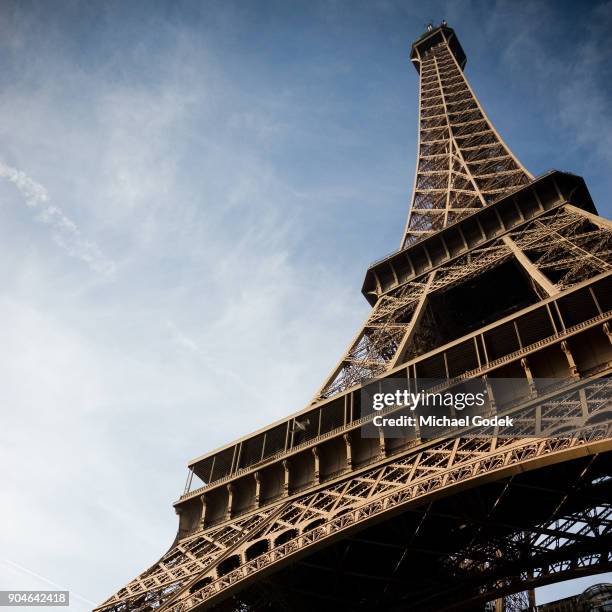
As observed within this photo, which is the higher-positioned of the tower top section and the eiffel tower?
the tower top section

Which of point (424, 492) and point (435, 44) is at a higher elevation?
point (435, 44)

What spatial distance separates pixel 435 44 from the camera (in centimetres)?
6912

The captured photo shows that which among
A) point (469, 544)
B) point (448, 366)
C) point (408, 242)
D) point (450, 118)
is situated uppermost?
point (450, 118)

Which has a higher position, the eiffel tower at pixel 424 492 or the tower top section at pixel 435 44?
the tower top section at pixel 435 44

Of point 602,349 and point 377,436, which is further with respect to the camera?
point 377,436

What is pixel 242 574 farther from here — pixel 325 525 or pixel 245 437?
pixel 245 437

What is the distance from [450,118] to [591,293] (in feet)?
122

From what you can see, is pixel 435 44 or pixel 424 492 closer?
pixel 424 492

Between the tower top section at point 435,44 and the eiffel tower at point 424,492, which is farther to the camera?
the tower top section at point 435,44

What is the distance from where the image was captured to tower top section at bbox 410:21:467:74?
2685 inches

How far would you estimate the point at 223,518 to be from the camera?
21250 mm

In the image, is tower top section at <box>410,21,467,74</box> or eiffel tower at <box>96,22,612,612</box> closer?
eiffel tower at <box>96,22,612,612</box>

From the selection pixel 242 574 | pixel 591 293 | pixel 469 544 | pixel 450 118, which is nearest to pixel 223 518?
pixel 242 574

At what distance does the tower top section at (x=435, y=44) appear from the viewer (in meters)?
68.2
